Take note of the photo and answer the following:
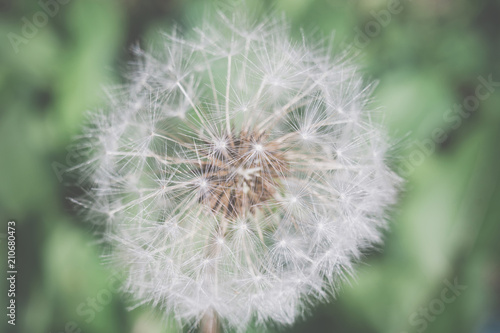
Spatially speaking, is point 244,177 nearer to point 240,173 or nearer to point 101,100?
point 240,173

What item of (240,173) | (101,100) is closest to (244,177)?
(240,173)

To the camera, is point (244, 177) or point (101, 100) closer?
point (244, 177)

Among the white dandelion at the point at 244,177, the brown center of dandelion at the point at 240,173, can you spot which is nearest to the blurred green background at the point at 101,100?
→ the white dandelion at the point at 244,177

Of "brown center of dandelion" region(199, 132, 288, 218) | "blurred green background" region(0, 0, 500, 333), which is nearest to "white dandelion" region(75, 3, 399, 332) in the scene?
"brown center of dandelion" region(199, 132, 288, 218)

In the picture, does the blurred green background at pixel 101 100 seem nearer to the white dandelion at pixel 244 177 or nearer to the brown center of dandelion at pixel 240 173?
the white dandelion at pixel 244 177

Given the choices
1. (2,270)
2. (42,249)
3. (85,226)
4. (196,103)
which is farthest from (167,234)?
(2,270)

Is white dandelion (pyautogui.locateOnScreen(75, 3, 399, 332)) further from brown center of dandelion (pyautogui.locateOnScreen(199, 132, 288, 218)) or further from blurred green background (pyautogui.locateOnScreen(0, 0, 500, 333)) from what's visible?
blurred green background (pyautogui.locateOnScreen(0, 0, 500, 333))
